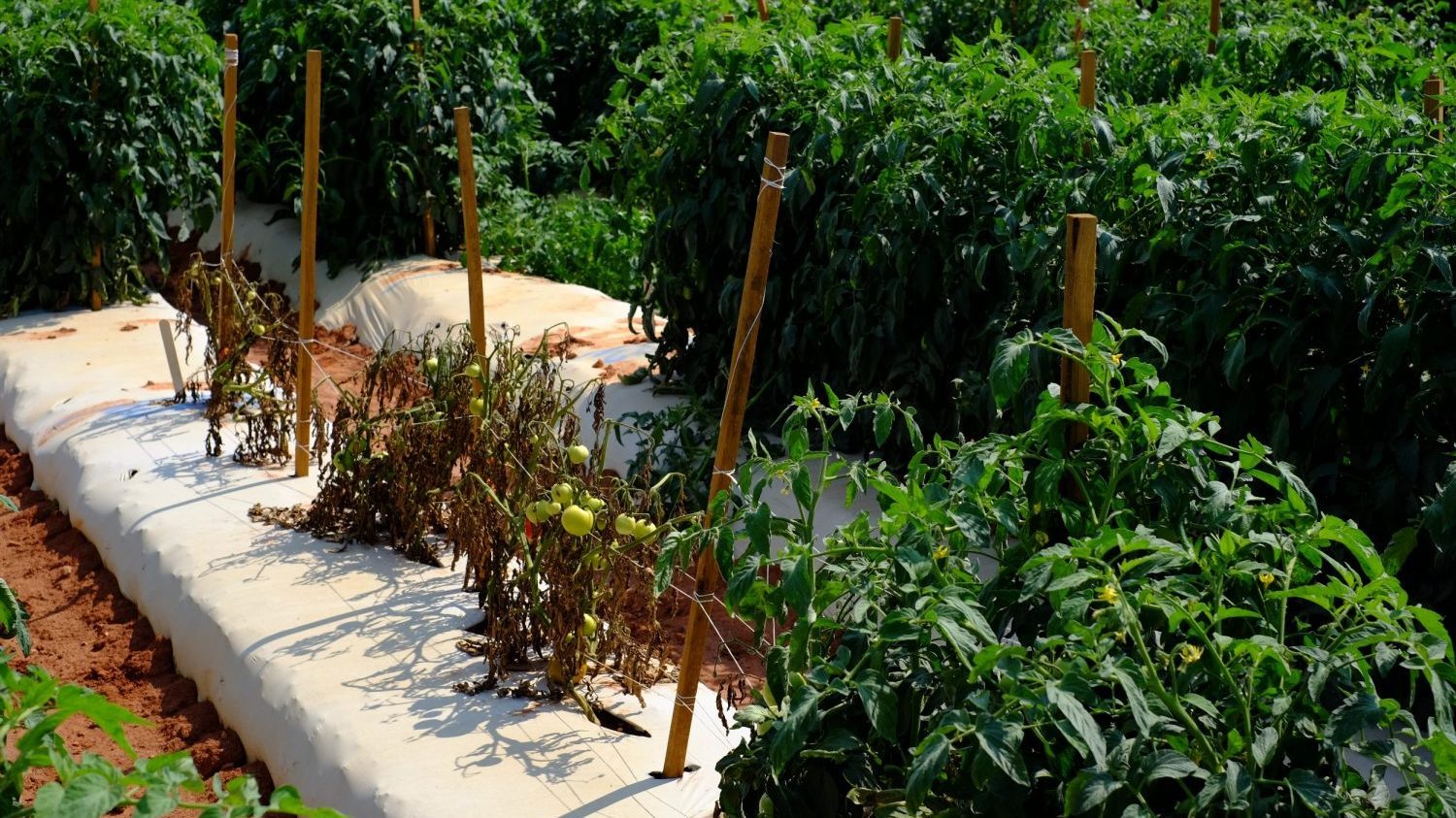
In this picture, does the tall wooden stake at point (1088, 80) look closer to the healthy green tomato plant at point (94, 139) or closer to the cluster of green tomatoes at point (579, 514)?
the cluster of green tomatoes at point (579, 514)

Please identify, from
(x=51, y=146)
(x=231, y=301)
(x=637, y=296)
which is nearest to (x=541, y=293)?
(x=637, y=296)

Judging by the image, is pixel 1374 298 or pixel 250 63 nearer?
pixel 1374 298

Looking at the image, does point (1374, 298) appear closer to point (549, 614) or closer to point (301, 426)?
point (549, 614)

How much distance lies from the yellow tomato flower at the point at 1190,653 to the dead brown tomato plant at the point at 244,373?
12.7 feet

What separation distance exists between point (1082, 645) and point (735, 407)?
123 centimetres

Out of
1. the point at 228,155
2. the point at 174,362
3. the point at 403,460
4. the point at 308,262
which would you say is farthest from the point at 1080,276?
the point at 174,362

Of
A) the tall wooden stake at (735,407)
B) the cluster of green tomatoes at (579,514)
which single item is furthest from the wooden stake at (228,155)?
the tall wooden stake at (735,407)

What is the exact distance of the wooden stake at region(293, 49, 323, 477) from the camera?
5.11 meters

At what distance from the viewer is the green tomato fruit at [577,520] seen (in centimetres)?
351

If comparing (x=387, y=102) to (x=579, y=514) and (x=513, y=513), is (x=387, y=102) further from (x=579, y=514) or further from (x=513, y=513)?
(x=579, y=514)

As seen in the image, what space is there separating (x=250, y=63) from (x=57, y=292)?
174cm

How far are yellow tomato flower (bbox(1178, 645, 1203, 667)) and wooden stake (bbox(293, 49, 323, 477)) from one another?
3617 mm

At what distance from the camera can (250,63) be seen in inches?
321

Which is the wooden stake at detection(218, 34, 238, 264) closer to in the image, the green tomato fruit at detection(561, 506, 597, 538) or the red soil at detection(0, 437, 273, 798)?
the red soil at detection(0, 437, 273, 798)
